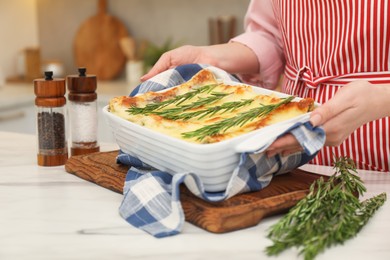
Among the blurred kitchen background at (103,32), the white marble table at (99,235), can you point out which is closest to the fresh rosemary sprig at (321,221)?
the white marble table at (99,235)

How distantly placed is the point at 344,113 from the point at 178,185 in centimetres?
26

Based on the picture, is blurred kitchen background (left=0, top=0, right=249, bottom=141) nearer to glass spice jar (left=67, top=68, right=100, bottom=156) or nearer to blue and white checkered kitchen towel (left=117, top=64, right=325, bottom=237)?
glass spice jar (left=67, top=68, right=100, bottom=156)

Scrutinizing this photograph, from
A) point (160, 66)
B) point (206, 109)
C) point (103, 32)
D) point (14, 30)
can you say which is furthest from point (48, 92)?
point (14, 30)

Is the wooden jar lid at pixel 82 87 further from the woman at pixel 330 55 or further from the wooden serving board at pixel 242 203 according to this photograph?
the wooden serving board at pixel 242 203

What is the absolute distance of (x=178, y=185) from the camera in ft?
2.71

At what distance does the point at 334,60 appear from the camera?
4.25 ft

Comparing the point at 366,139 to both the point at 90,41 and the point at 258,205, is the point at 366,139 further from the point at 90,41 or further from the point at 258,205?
the point at 90,41

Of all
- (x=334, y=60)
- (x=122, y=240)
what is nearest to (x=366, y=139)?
(x=334, y=60)

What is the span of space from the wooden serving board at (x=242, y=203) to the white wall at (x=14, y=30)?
2.39m

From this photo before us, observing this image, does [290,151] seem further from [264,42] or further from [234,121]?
[264,42]

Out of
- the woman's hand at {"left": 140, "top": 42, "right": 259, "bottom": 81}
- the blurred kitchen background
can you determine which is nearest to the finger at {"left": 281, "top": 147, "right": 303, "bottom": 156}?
the woman's hand at {"left": 140, "top": 42, "right": 259, "bottom": 81}

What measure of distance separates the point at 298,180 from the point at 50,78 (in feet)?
1.63

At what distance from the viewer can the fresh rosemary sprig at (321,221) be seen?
2.44ft

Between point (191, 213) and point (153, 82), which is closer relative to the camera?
point (191, 213)
